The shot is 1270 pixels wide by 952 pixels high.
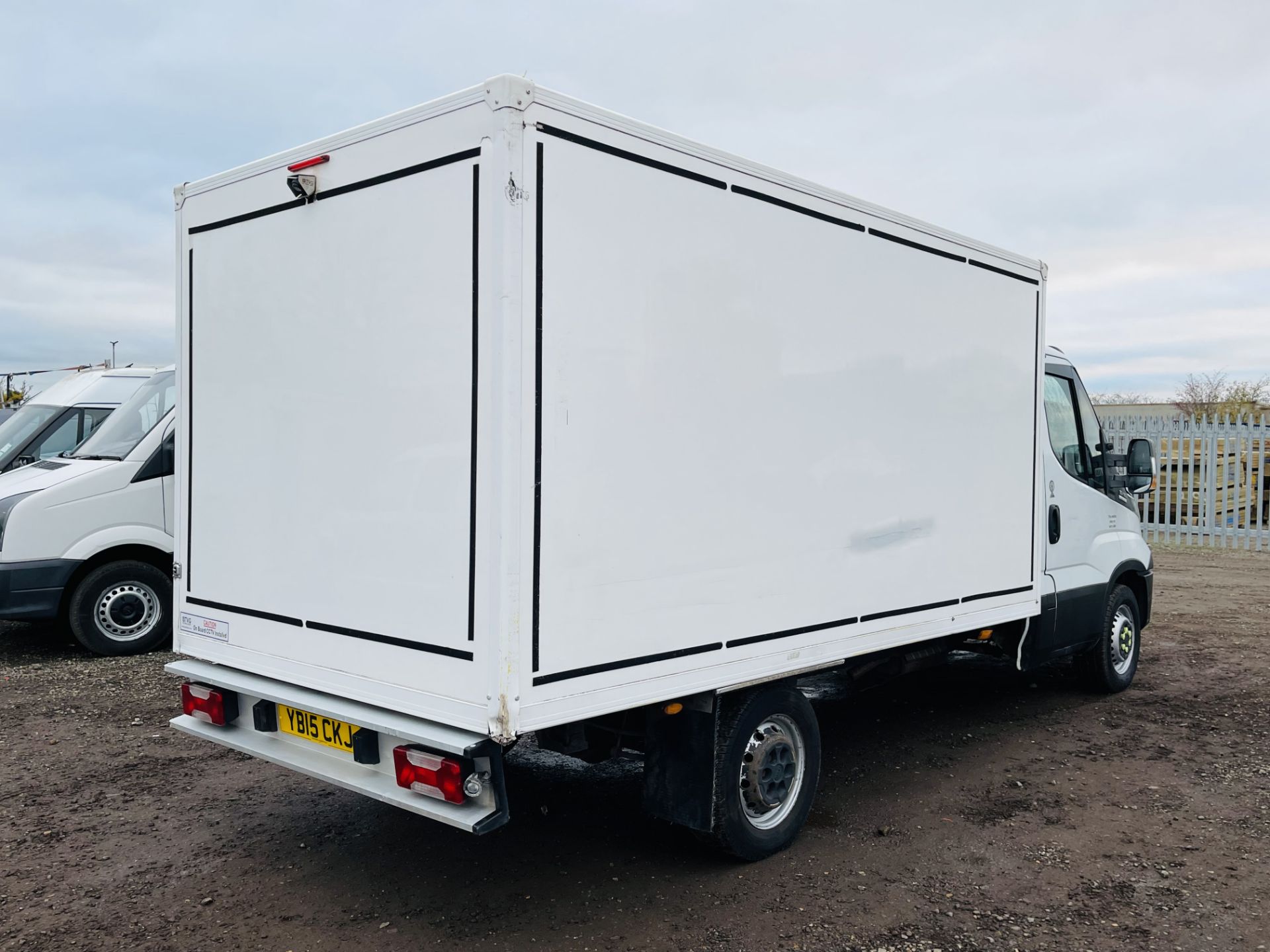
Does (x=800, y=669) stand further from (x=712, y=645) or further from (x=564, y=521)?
(x=564, y=521)

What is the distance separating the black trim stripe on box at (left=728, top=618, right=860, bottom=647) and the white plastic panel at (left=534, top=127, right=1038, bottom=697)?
0.02m

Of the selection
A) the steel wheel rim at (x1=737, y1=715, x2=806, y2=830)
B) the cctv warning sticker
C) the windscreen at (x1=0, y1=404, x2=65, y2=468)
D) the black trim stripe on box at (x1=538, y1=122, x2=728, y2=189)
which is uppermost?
the black trim stripe on box at (x1=538, y1=122, x2=728, y2=189)

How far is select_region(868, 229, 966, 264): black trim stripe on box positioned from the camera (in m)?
4.56

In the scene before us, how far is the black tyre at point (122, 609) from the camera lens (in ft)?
25.8

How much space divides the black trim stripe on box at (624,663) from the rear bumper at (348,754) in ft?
0.89

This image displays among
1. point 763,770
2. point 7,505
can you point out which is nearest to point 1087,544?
point 763,770

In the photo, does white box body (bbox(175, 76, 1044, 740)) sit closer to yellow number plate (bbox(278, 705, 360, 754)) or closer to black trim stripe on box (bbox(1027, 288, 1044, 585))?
yellow number plate (bbox(278, 705, 360, 754))

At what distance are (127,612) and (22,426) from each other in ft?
11.3

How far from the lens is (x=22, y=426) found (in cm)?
1026

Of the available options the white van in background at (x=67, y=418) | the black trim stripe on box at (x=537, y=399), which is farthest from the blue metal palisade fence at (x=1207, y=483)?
the black trim stripe on box at (x=537, y=399)

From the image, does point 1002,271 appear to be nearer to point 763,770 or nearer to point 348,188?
point 763,770

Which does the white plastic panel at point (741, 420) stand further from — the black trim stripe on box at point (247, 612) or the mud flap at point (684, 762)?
the black trim stripe on box at point (247, 612)

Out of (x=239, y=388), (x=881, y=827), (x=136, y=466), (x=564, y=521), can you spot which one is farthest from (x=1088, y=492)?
(x=136, y=466)

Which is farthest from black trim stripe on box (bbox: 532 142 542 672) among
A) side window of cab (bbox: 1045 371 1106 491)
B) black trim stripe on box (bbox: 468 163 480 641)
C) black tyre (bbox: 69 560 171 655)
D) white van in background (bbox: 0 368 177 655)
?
black tyre (bbox: 69 560 171 655)
